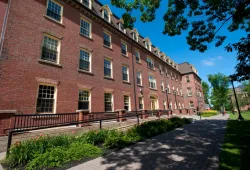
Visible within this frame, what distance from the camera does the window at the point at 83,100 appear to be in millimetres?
11672

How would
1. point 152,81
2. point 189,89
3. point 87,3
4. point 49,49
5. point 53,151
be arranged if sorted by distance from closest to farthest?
point 53,151
point 49,49
point 87,3
point 152,81
point 189,89

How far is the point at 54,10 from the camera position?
11.4 m

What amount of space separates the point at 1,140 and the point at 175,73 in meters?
34.1

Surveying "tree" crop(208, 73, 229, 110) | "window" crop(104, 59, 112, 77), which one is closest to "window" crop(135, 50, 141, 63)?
"window" crop(104, 59, 112, 77)

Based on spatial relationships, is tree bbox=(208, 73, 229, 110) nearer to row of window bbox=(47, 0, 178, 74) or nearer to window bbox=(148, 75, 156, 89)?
window bbox=(148, 75, 156, 89)

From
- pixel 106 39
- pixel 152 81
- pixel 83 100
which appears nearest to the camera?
pixel 83 100

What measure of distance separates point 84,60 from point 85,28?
11.4 ft

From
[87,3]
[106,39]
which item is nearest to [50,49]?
[106,39]

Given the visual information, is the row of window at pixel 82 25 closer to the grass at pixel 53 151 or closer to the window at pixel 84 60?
the window at pixel 84 60

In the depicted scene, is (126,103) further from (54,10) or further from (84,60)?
(54,10)

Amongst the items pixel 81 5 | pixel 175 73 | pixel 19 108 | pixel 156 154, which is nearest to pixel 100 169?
pixel 156 154

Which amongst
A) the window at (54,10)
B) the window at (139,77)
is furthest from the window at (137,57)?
the window at (54,10)

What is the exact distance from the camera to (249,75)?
688 cm

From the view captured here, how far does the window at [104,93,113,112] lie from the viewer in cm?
1406
